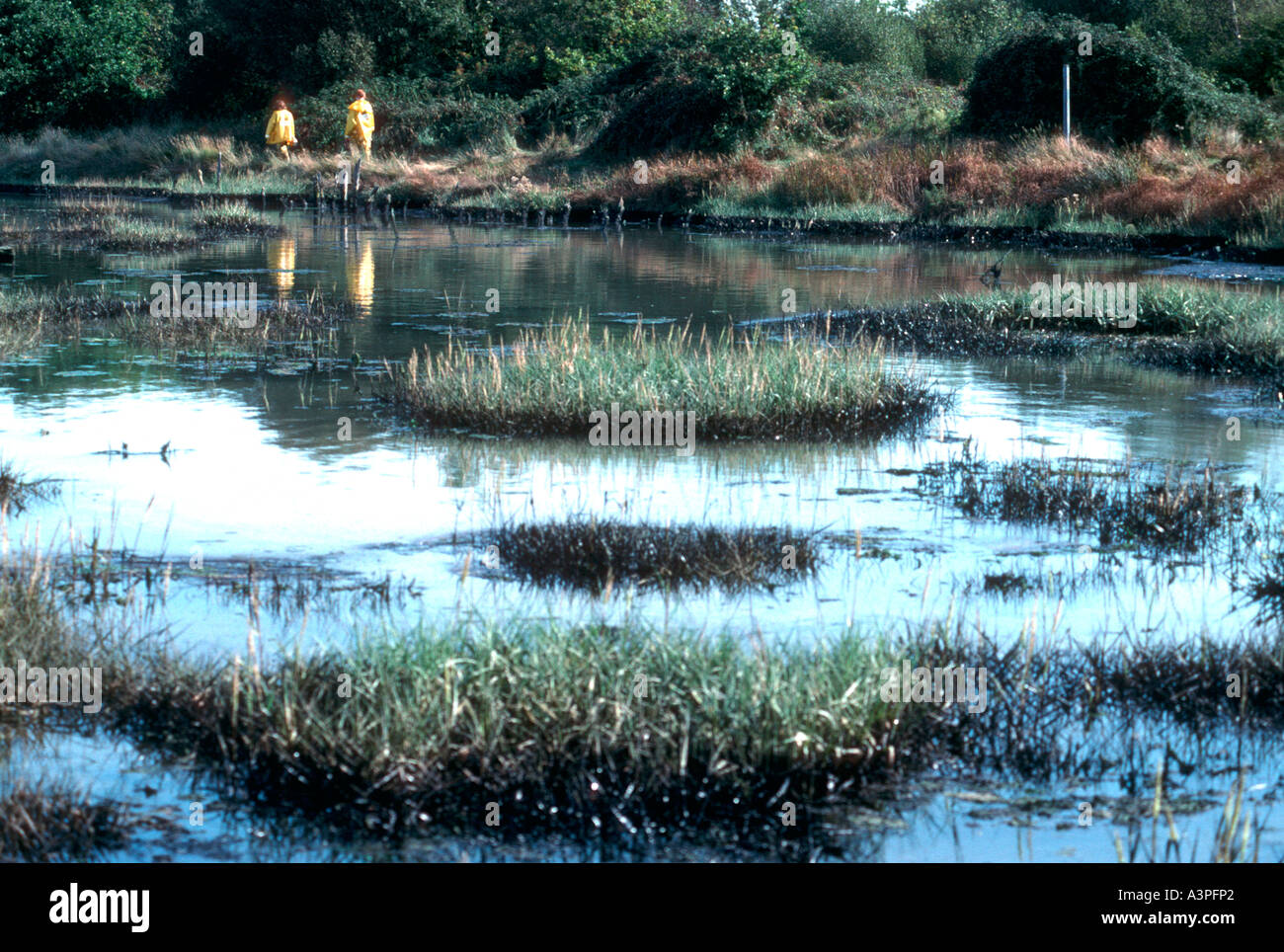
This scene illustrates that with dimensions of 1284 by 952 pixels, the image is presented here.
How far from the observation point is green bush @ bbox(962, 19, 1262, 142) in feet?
101

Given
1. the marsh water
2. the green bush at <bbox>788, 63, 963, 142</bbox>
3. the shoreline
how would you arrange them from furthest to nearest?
the green bush at <bbox>788, 63, 963, 142</bbox> → the shoreline → the marsh water

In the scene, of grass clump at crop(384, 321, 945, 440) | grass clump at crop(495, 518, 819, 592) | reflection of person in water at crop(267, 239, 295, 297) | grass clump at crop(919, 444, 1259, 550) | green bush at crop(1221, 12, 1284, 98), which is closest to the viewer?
grass clump at crop(495, 518, 819, 592)

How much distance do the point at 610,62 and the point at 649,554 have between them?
42.0 metres

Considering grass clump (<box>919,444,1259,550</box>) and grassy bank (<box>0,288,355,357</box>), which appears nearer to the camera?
grass clump (<box>919,444,1259,550</box>)

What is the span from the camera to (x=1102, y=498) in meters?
8.19

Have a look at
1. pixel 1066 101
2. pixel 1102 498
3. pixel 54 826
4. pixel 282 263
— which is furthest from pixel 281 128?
pixel 54 826

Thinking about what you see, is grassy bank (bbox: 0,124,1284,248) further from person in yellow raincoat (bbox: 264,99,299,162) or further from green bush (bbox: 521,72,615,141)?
green bush (bbox: 521,72,615,141)

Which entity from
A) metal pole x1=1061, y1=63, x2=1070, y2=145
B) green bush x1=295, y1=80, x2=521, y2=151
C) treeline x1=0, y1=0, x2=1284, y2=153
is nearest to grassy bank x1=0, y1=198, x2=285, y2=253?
treeline x1=0, y1=0, x2=1284, y2=153

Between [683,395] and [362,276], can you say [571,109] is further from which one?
[683,395]

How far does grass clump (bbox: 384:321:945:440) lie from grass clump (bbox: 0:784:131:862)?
19.1 ft

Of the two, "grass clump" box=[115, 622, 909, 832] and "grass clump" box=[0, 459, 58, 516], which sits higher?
"grass clump" box=[0, 459, 58, 516]

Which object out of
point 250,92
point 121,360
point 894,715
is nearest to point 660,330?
point 121,360

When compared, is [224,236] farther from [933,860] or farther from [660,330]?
[933,860]

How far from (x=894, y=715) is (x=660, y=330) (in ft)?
35.2
